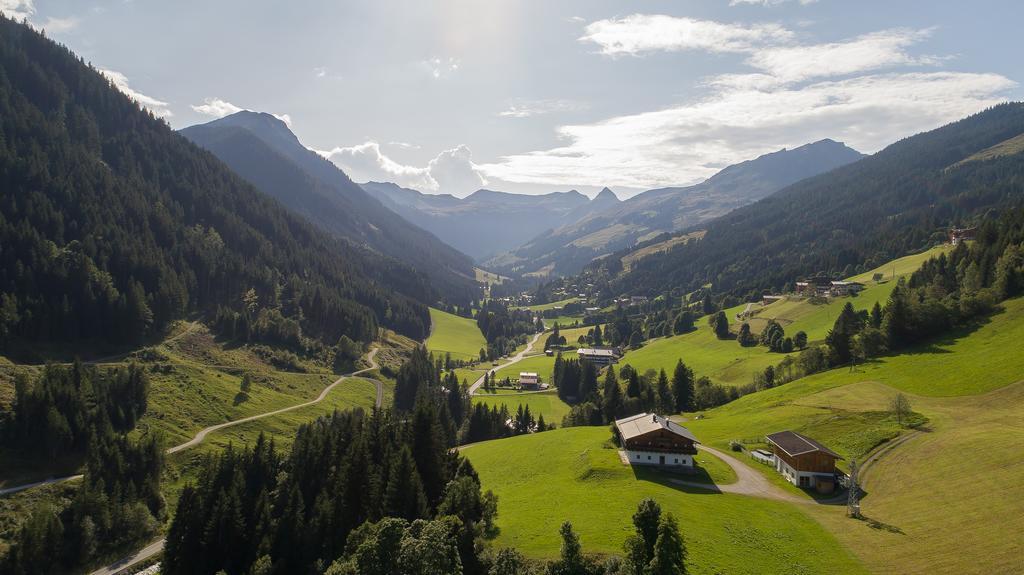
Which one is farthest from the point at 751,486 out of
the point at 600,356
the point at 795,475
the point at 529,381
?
the point at 600,356

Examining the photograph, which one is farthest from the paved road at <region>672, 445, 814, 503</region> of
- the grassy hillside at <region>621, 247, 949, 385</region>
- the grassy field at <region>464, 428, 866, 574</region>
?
the grassy hillside at <region>621, 247, 949, 385</region>

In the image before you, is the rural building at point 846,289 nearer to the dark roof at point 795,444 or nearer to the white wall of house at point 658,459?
the dark roof at point 795,444

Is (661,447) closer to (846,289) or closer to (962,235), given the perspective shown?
(846,289)

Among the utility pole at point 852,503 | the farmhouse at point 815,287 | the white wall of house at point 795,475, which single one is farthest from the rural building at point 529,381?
the utility pole at point 852,503

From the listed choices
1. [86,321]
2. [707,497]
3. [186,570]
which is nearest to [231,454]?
[186,570]

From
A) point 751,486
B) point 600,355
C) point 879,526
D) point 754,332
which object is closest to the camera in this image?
point 879,526

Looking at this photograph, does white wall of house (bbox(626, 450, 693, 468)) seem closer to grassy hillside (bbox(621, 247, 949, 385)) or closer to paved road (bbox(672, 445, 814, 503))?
paved road (bbox(672, 445, 814, 503))

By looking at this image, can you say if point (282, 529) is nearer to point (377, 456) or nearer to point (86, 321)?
point (377, 456)
